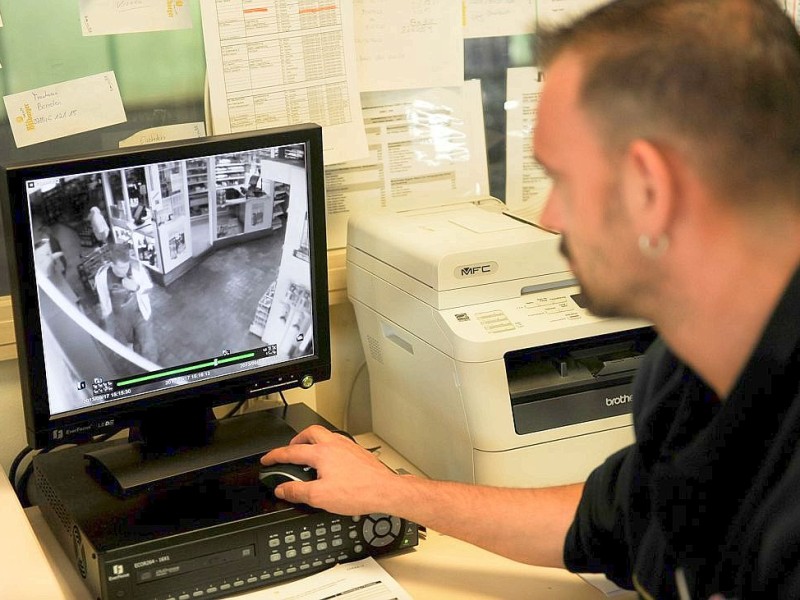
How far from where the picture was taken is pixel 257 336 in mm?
1538

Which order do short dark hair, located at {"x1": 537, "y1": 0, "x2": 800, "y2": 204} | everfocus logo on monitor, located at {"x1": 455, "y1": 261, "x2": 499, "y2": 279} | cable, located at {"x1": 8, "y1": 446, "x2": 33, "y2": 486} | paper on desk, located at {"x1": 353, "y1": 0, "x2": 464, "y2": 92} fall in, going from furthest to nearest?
paper on desk, located at {"x1": 353, "y1": 0, "x2": 464, "y2": 92}, cable, located at {"x1": 8, "y1": 446, "x2": 33, "y2": 486}, everfocus logo on monitor, located at {"x1": 455, "y1": 261, "x2": 499, "y2": 279}, short dark hair, located at {"x1": 537, "y1": 0, "x2": 800, "y2": 204}

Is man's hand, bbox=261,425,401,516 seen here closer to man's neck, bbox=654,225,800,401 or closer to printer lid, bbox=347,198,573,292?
printer lid, bbox=347,198,573,292

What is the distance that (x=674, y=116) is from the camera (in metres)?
0.89

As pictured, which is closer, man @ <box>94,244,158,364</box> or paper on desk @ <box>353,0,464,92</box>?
man @ <box>94,244,158,364</box>

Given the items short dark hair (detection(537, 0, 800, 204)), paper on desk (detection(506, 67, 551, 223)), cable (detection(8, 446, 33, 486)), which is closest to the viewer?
short dark hair (detection(537, 0, 800, 204))

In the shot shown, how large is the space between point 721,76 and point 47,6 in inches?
44.4

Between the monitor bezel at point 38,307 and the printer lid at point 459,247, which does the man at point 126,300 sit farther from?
the printer lid at point 459,247

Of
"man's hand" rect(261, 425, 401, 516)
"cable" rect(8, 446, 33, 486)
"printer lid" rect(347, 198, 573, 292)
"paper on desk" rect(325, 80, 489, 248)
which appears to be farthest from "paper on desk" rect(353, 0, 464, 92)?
"cable" rect(8, 446, 33, 486)

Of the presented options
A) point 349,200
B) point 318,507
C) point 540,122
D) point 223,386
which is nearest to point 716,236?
point 540,122

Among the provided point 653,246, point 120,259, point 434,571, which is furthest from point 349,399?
point 653,246

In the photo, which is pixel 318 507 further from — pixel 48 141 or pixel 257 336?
pixel 48 141

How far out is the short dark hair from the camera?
88 cm

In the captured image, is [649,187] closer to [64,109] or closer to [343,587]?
[343,587]

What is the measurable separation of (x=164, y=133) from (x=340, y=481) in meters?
0.69
